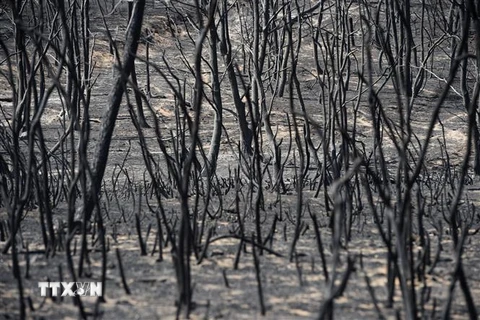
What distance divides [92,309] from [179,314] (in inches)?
13.3

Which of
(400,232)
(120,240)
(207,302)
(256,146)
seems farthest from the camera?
(256,146)

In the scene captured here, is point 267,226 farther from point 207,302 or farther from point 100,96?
point 100,96

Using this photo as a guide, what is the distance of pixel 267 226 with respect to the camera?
4141 millimetres

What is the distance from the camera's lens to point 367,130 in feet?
41.8


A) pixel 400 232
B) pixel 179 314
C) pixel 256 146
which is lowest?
pixel 179 314

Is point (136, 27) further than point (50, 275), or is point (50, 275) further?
point (136, 27)

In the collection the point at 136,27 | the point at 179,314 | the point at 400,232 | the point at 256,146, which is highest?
the point at 136,27

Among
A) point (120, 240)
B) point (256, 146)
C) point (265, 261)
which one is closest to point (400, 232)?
point (265, 261)

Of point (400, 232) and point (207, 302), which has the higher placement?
point (400, 232)

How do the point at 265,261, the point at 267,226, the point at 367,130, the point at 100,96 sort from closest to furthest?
the point at 265,261 < the point at 267,226 < the point at 367,130 < the point at 100,96

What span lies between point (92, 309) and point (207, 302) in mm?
384

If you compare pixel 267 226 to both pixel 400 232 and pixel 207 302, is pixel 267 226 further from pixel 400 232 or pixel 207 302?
pixel 400 232

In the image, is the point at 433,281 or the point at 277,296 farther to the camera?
the point at 433,281

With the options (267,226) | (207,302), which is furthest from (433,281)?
(267,226)
